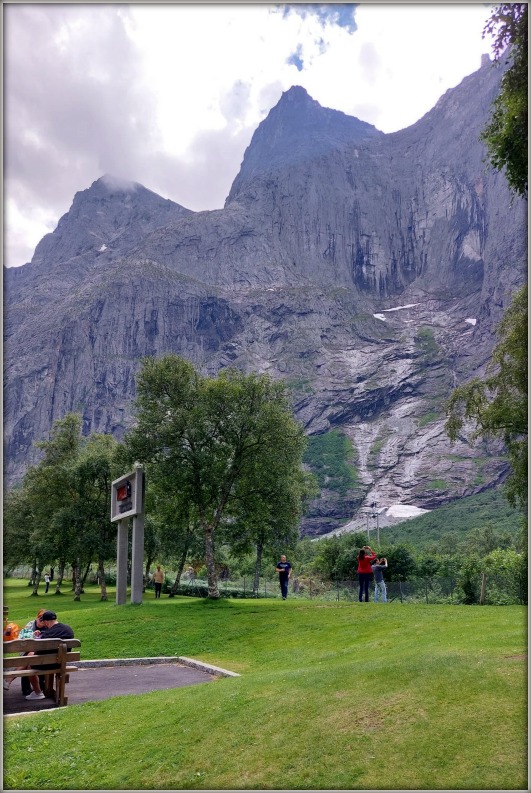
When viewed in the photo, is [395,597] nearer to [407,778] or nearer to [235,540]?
[235,540]

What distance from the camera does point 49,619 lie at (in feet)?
42.8

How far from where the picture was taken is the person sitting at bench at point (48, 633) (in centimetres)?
1273

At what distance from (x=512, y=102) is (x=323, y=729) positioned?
33.5 feet

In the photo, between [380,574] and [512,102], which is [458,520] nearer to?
[380,574]

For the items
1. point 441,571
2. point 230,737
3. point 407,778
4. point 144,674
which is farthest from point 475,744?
point 441,571

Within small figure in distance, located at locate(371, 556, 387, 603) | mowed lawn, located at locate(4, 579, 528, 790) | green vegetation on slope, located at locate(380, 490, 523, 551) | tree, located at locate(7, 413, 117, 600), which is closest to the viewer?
mowed lawn, located at locate(4, 579, 528, 790)

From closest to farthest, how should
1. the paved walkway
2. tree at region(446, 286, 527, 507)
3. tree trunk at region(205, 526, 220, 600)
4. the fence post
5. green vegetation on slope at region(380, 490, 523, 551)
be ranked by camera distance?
the paved walkway → tree at region(446, 286, 527, 507) → the fence post → tree trunk at region(205, 526, 220, 600) → green vegetation on slope at region(380, 490, 523, 551)

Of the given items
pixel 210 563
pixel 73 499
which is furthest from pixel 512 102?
pixel 73 499

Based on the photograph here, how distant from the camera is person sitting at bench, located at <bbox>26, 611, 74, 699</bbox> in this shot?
41.8 ft

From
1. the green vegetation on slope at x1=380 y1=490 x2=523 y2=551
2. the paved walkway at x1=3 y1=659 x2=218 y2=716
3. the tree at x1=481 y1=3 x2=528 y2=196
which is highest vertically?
the tree at x1=481 y1=3 x2=528 y2=196

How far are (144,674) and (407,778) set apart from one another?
11.6 m

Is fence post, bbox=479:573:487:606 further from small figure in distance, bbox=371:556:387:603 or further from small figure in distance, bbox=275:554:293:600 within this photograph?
small figure in distance, bbox=275:554:293:600

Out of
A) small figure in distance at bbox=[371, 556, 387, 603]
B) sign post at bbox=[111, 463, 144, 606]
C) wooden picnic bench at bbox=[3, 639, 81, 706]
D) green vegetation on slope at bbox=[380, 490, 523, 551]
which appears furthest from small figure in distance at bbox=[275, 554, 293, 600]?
green vegetation on slope at bbox=[380, 490, 523, 551]

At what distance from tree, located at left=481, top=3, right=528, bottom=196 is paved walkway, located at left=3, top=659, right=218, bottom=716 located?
509 inches
